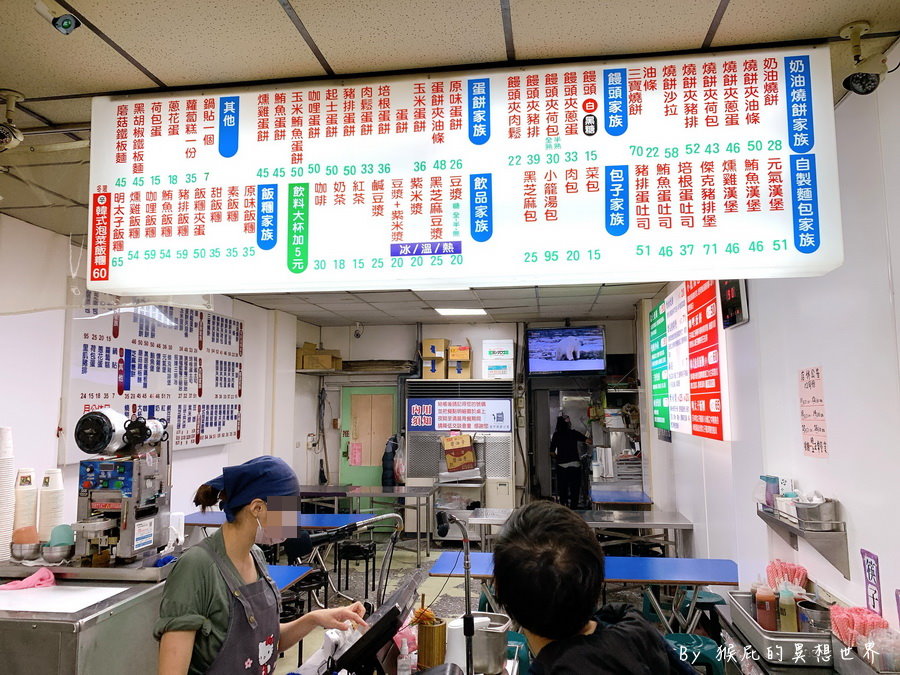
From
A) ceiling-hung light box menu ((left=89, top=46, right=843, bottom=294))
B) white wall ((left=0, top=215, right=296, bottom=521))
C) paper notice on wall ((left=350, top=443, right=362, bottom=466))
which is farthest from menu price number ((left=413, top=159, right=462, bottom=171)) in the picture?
paper notice on wall ((left=350, top=443, right=362, bottom=466))

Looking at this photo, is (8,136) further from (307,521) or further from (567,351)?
(567,351)

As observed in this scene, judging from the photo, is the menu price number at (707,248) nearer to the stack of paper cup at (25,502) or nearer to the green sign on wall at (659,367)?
the stack of paper cup at (25,502)

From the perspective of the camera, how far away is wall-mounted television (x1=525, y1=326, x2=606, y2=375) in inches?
291

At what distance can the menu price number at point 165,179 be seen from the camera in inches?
75.9

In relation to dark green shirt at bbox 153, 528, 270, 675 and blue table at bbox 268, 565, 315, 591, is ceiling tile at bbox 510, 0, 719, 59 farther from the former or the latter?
blue table at bbox 268, 565, 315, 591

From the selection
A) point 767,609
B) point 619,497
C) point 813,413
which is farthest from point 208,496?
point 619,497

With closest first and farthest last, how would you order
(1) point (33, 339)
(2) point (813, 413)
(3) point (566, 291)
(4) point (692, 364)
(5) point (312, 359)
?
(2) point (813, 413) < (1) point (33, 339) < (4) point (692, 364) < (3) point (566, 291) < (5) point (312, 359)

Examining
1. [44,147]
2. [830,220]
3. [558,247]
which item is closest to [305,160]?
[558,247]

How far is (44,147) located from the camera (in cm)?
240

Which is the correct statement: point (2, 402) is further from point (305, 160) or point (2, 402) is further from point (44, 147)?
point (305, 160)

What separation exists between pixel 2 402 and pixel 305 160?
9.59 feet

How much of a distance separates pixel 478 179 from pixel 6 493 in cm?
238

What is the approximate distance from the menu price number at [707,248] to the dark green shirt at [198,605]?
155cm

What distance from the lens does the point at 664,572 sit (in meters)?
3.62
